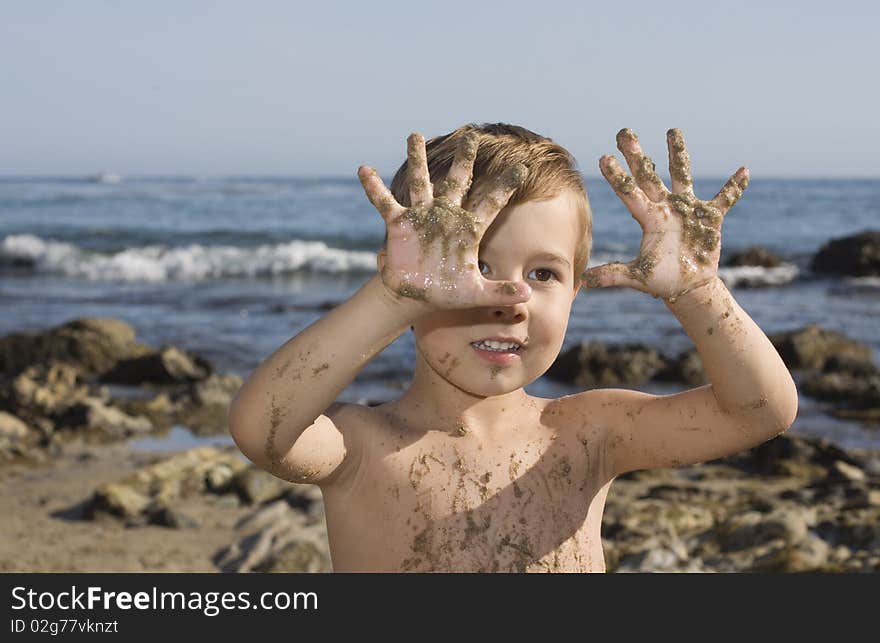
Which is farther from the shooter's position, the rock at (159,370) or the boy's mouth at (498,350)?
the rock at (159,370)

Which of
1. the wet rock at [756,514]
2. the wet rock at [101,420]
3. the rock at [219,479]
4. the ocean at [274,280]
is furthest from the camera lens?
the ocean at [274,280]

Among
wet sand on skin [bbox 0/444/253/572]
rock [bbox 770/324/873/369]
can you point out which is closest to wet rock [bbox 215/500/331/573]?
wet sand on skin [bbox 0/444/253/572]

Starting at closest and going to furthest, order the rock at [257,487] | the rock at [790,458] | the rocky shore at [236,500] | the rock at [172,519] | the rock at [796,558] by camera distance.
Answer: the rock at [796,558] < the rocky shore at [236,500] < the rock at [172,519] < the rock at [257,487] < the rock at [790,458]

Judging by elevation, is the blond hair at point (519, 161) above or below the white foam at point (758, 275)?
above

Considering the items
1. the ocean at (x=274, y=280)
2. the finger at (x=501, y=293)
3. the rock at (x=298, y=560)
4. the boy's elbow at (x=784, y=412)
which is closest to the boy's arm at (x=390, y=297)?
the finger at (x=501, y=293)

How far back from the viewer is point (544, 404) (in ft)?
8.89

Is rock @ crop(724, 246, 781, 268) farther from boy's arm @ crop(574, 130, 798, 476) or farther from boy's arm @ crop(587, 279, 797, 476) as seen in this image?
boy's arm @ crop(574, 130, 798, 476)

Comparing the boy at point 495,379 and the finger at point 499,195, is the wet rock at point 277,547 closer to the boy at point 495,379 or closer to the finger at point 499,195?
the boy at point 495,379

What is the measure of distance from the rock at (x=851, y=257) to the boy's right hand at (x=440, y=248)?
20.1 meters

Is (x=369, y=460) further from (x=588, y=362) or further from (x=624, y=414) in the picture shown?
(x=588, y=362)

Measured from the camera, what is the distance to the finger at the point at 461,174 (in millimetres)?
2119

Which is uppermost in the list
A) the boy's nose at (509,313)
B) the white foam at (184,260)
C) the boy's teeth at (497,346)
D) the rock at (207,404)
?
the boy's nose at (509,313)

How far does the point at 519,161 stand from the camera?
239 cm

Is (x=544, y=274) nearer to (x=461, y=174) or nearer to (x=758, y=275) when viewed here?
(x=461, y=174)
